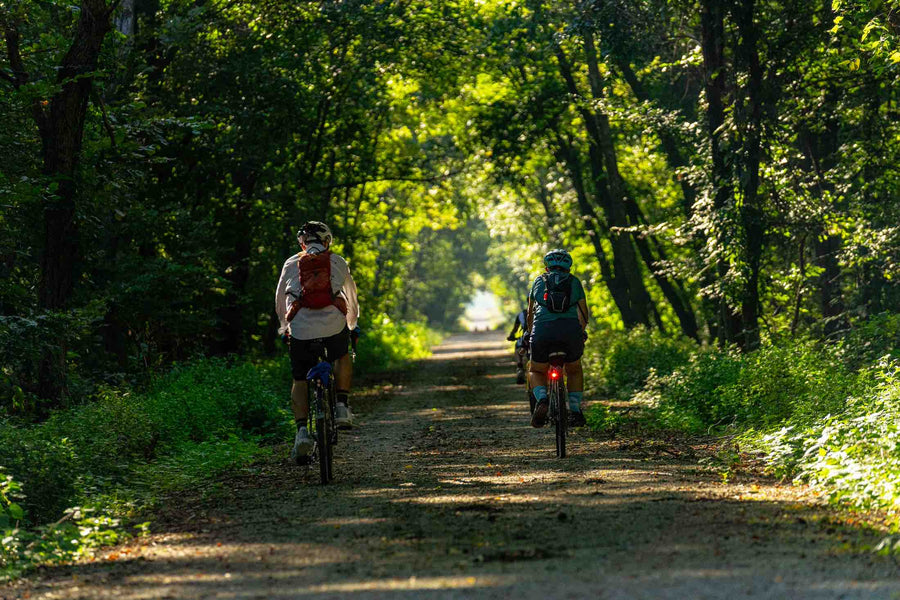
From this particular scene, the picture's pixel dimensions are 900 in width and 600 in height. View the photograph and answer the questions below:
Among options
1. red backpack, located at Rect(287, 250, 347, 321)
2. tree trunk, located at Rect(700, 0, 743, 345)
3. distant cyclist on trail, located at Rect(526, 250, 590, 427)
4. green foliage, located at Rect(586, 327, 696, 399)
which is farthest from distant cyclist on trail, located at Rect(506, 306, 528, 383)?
red backpack, located at Rect(287, 250, 347, 321)

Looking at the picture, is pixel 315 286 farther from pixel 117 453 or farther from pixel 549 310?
pixel 117 453

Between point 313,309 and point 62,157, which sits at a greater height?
point 62,157

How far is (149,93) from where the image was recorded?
64.6ft

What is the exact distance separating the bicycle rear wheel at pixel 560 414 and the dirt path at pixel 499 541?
0.18m

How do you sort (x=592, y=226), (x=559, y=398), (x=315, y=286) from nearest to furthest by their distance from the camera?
(x=315, y=286) < (x=559, y=398) < (x=592, y=226)

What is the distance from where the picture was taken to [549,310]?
10859mm

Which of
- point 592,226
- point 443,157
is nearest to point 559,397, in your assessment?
point 592,226

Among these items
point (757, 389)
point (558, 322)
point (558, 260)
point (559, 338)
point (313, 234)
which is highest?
point (313, 234)

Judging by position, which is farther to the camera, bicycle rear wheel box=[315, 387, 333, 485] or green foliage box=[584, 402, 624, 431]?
green foliage box=[584, 402, 624, 431]

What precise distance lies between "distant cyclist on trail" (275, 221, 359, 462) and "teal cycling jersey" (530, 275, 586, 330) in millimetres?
2208

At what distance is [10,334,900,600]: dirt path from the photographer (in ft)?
17.4

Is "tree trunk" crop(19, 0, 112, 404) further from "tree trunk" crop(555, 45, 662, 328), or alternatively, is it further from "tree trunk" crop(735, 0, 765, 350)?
"tree trunk" crop(555, 45, 662, 328)

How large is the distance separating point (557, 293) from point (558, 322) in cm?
31

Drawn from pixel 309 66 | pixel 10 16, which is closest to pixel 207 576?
pixel 10 16
